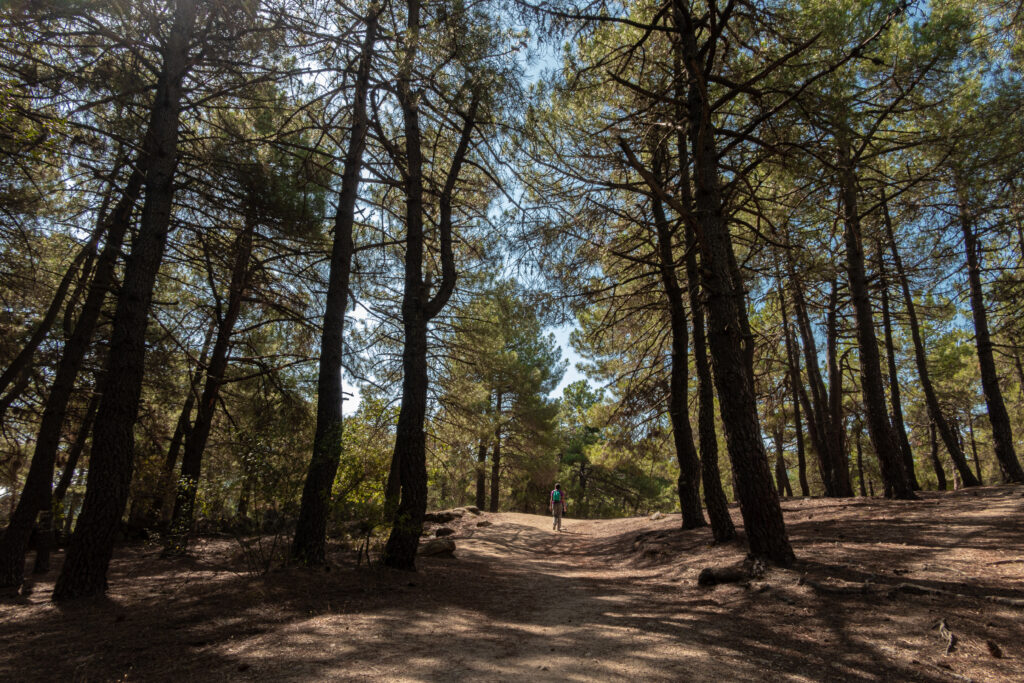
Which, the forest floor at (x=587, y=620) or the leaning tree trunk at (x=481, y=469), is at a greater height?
the leaning tree trunk at (x=481, y=469)

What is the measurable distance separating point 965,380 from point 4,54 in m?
31.6

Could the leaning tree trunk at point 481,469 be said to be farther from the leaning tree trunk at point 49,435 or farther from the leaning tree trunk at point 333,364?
the leaning tree trunk at point 49,435

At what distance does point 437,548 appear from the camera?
31.2ft

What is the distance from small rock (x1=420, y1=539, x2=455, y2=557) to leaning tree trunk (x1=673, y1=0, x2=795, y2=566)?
18.1ft

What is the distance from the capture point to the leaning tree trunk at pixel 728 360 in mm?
6125

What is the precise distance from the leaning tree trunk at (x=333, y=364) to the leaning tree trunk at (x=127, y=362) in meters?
2.18

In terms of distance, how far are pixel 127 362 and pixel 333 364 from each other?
2.63 meters

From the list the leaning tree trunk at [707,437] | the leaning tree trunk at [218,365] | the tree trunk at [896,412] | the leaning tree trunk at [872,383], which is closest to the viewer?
the leaning tree trunk at [707,437]

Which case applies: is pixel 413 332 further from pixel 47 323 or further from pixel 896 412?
pixel 896 412

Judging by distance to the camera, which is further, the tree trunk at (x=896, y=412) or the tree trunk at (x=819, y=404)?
the tree trunk at (x=819, y=404)

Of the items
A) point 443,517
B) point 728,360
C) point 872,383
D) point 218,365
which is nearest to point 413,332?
point 728,360

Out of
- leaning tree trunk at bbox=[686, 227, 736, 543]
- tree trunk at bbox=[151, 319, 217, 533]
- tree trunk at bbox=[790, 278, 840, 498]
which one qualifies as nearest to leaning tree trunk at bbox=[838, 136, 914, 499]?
leaning tree trunk at bbox=[686, 227, 736, 543]

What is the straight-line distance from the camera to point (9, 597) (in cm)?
695

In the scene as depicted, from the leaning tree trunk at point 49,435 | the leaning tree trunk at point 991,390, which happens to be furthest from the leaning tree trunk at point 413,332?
the leaning tree trunk at point 991,390
